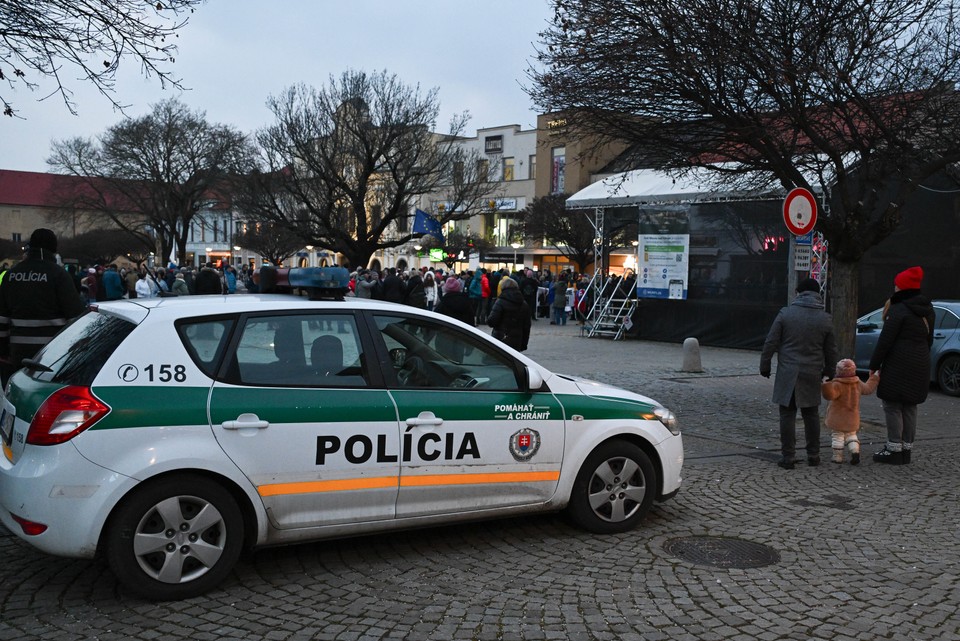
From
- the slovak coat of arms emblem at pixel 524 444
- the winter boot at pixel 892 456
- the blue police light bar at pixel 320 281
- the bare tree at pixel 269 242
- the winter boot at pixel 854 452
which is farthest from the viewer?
the bare tree at pixel 269 242

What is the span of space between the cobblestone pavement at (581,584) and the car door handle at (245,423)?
0.88 meters

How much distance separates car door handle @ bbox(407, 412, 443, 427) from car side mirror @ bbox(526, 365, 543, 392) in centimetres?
64

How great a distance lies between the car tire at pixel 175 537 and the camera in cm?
432

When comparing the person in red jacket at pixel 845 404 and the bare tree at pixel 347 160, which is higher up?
the bare tree at pixel 347 160

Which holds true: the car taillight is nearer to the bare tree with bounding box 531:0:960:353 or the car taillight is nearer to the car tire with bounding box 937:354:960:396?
the bare tree with bounding box 531:0:960:353

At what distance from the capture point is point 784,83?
34.0ft

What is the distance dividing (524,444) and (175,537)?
82.3 inches

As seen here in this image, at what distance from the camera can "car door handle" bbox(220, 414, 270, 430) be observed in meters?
4.54

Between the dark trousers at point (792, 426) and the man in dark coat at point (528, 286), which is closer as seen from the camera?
the dark trousers at point (792, 426)

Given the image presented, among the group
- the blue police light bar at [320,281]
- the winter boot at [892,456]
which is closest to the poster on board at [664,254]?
the winter boot at [892,456]

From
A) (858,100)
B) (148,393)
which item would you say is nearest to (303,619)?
(148,393)

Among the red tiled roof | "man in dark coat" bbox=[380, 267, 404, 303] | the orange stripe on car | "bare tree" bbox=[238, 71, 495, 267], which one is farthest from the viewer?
the red tiled roof

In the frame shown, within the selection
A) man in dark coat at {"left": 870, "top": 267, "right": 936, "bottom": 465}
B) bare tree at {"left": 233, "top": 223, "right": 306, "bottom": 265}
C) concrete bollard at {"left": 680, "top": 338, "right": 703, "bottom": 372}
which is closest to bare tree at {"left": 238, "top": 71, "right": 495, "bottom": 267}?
bare tree at {"left": 233, "top": 223, "right": 306, "bottom": 265}

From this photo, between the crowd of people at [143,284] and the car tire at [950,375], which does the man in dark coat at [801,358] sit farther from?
the crowd of people at [143,284]
